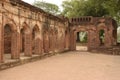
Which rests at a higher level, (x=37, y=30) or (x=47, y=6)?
(x=47, y=6)

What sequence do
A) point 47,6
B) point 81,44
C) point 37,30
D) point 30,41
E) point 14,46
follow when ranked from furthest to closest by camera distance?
point 47,6, point 81,44, point 37,30, point 30,41, point 14,46

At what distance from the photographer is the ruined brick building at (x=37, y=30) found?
12.2 meters

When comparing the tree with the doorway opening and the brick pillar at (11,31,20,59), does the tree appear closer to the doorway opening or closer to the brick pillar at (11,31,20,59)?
the doorway opening

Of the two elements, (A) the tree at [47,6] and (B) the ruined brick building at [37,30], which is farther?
(A) the tree at [47,6]

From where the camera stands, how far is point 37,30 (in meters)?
16.3

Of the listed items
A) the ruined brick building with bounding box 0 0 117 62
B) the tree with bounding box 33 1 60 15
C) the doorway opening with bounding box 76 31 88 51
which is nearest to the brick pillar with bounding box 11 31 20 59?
the ruined brick building with bounding box 0 0 117 62

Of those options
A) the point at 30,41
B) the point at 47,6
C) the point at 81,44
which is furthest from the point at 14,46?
the point at 47,6

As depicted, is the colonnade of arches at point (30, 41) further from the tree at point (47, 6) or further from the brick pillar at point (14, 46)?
the tree at point (47, 6)

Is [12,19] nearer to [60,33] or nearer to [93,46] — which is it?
[60,33]

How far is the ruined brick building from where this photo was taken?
1215cm

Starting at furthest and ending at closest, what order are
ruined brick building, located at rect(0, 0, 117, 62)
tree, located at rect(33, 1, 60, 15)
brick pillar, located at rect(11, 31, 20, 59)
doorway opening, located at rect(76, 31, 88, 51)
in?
tree, located at rect(33, 1, 60, 15) < doorway opening, located at rect(76, 31, 88, 51) < brick pillar, located at rect(11, 31, 20, 59) < ruined brick building, located at rect(0, 0, 117, 62)

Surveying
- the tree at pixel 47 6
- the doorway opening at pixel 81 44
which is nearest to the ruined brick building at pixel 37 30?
the doorway opening at pixel 81 44

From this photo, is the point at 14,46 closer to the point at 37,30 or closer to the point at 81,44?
the point at 37,30

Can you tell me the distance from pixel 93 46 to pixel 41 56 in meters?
A: 9.73
